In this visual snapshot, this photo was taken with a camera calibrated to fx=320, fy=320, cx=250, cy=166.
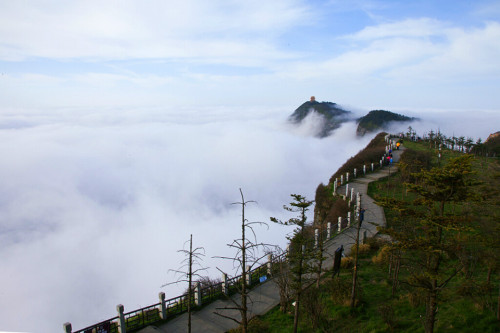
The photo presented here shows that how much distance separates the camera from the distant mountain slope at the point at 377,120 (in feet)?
436

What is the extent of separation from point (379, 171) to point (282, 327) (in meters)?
31.2

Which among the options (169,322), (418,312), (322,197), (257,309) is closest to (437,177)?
(418,312)

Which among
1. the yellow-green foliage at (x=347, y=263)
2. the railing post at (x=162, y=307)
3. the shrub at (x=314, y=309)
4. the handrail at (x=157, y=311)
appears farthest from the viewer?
the yellow-green foliage at (x=347, y=263)

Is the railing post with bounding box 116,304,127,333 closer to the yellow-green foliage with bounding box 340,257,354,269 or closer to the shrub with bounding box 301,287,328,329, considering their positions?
the shrub with bounding box 301,287,328,329

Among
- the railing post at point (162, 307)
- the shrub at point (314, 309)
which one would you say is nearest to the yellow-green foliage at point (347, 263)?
the shrub at point (314, 309)

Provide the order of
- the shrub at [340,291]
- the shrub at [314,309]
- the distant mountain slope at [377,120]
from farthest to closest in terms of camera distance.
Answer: the distant mountain slope at [377,120] → the shrub at [340,291] → the shrub at [314,309]

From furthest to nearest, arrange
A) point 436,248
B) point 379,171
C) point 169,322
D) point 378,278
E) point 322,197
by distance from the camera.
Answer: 1. point 379,171
2. point 322,197
3. point 378,278
4. point 169,322
5. point 436,248

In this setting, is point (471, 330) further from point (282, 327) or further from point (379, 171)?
point (379, 171)

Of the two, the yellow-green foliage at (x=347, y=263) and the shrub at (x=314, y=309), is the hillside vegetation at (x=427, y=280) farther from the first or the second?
the yellow-green foliage at (x=347, y=263)

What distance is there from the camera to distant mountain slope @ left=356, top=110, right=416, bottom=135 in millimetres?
132875

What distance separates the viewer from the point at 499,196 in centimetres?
1410

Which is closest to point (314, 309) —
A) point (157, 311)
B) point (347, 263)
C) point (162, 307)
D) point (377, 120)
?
point (347, 263)

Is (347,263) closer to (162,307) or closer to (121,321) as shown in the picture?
(162,307)

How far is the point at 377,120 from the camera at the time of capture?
13762 cm
